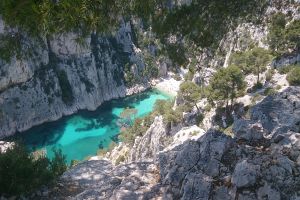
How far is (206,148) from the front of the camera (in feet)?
29.0

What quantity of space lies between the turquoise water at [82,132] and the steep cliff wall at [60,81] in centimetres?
201

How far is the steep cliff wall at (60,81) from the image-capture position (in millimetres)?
57156

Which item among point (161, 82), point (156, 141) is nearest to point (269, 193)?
point (156, 141)

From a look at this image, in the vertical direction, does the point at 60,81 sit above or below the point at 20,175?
above

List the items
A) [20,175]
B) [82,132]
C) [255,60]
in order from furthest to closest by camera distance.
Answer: [82,132]
[255,60]
[20,175]

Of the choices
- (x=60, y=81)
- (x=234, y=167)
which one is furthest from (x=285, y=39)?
(x=60, y=81)

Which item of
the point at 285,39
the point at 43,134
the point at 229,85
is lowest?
the point at 43,134

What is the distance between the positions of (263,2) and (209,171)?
13.4 ft

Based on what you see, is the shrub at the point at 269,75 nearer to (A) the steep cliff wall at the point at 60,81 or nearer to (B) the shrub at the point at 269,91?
(B) the shrub at the point at 269,91

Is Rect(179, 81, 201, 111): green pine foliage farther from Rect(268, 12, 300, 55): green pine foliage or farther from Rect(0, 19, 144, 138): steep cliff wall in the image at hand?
Rect(0, 19, 144, 138): steep cliff wall

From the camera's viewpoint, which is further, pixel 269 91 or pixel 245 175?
pixel 269 91

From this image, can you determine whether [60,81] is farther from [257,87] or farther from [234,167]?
[234,167]

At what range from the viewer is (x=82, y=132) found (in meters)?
57.3

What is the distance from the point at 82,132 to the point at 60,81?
12.6m
